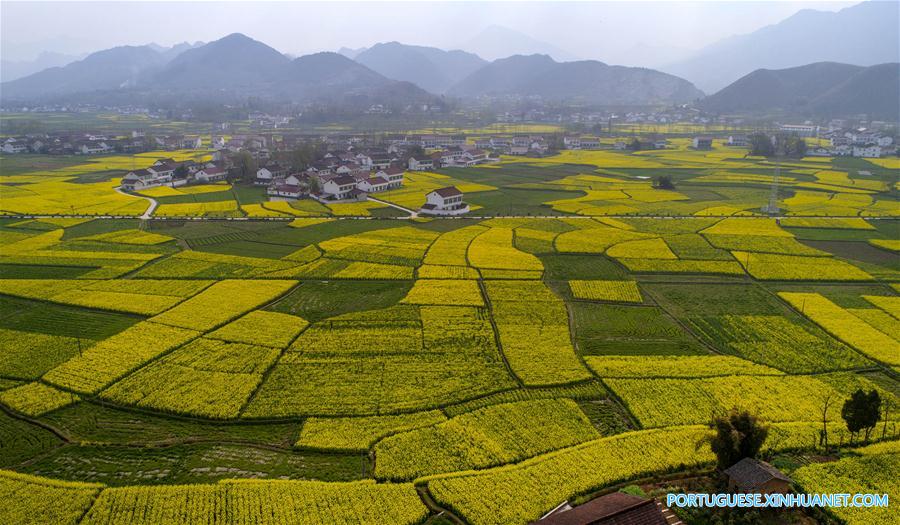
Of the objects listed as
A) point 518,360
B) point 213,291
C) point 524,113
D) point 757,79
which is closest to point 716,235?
point 518,360

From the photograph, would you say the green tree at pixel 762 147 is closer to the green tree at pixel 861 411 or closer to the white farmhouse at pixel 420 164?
the white farmhouse at pixel 420 164

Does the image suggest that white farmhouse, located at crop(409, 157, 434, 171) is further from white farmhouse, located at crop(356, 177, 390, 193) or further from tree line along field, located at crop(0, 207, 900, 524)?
tree line along field, located at crop(0, 207, 900, 524)

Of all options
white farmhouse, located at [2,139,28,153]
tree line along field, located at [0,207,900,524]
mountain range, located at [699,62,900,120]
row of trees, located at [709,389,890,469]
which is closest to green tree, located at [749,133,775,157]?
tree line along field, located at [0,207,900,524]

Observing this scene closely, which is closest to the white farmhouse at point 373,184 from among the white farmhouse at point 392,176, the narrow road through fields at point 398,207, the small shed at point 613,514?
the white farmhouse at point 392,176

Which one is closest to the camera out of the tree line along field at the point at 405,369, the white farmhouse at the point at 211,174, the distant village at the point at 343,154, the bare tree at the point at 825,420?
the tree line along field at the point at 405,369

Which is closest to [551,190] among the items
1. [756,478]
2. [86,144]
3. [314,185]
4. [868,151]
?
[314,185]

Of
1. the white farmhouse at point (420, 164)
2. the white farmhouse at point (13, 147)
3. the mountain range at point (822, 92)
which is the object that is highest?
the mountain range at point (822, 92)

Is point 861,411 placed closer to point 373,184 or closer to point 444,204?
point 444,204
